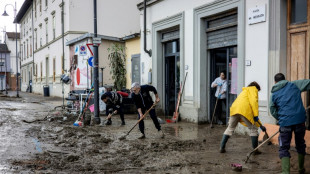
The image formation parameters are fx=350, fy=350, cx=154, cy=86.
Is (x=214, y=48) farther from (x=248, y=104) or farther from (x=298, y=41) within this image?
(x=248, y=104)

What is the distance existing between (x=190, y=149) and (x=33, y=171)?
329 cm

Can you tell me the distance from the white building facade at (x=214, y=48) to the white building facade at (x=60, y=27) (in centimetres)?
1078

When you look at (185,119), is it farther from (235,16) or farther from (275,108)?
(275,108)

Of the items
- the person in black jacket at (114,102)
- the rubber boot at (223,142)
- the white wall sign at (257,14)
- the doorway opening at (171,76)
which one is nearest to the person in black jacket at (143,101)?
the rubber boot at (223,142)

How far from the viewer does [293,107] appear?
5277mm

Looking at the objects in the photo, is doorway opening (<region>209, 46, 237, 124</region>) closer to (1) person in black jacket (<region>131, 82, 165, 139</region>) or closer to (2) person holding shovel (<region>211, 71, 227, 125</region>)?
(2) person holding shovel (<region>211, 71, 227, 125</region>)

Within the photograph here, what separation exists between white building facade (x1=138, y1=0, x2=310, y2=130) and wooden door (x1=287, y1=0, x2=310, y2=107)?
0.02 m

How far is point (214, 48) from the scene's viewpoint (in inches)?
443

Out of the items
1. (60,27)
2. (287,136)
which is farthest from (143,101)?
(60,27)

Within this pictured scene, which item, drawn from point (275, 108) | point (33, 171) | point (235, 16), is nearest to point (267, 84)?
point (235, 16)

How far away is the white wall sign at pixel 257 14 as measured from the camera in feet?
28.4

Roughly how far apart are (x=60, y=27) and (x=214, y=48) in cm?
1925

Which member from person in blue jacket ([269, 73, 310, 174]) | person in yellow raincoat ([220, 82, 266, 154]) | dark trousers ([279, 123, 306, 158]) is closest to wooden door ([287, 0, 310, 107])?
person in yellow raincoat ([220, 82, 266, 154])

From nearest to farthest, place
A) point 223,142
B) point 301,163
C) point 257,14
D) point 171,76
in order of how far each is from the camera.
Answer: point 301,163 → point 223,142 → point 257,14 → point 171,76
